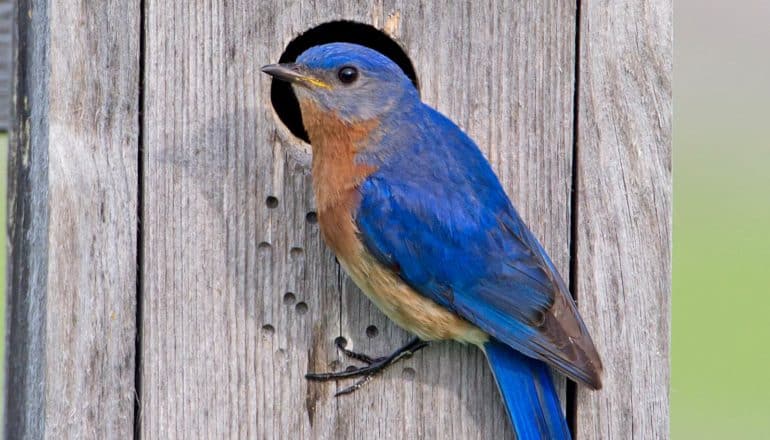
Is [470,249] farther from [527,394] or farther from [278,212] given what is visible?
[278,212]

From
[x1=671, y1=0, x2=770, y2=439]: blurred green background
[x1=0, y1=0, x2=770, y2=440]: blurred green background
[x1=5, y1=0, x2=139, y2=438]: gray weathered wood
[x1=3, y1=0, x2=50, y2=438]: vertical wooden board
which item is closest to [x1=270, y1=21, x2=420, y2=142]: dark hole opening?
[x1=5, y1=0, x2=139, y2=438]: gray weathered wood

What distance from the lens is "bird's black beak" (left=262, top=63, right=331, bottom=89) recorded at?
3631 mm

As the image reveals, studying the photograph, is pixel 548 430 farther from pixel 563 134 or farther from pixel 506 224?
pixel 563 134

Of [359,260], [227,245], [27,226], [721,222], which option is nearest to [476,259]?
[359,260]

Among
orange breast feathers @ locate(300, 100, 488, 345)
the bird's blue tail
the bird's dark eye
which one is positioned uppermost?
the bird's dark eye

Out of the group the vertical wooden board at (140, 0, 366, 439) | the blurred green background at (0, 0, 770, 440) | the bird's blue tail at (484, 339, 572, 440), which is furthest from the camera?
the blurred green background at (0, 0, 770, 440)

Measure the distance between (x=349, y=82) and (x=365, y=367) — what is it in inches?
30.0

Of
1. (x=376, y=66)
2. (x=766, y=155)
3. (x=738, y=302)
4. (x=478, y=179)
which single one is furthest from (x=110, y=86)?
(x=766, y=155)

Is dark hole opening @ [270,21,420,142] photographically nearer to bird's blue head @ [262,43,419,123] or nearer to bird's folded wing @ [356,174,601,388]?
bird's blue head @ [262,43,419,123]

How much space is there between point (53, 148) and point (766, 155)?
1166 centimetres

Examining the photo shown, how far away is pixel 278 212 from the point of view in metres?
3.78

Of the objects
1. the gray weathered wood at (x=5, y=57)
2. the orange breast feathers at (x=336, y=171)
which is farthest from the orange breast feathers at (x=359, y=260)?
the gray weathered wood at (x=5, y=57)

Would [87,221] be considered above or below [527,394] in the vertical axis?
above

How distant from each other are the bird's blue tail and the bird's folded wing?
0.30 ft
